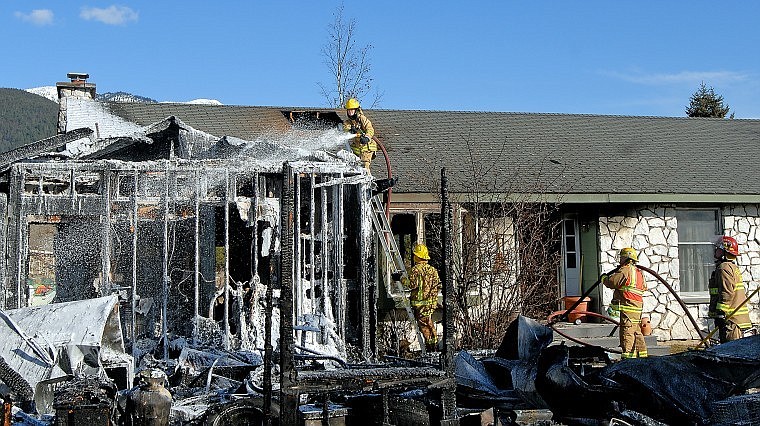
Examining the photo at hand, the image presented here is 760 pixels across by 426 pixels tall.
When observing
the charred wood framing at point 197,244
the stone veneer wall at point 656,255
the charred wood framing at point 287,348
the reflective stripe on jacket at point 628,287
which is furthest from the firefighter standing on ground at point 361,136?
the charred wood framing at point 287,348

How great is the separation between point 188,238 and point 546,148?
861cm

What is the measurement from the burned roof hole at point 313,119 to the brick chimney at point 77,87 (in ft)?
13.4

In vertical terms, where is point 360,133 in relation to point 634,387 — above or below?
above

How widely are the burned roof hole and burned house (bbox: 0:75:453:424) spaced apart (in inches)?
240

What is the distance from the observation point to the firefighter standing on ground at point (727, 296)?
31.6 feet

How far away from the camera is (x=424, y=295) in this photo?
37.4 feet

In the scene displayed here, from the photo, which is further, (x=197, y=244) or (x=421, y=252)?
(x=421, y=252)

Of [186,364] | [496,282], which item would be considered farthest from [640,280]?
[186,364]

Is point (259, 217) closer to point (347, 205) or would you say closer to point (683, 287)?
point (347, 205)

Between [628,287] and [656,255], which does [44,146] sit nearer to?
[628,287]

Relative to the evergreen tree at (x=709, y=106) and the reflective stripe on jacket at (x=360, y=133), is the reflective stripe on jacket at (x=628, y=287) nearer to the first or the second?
the reflective stripe on jacket at (x=360, y=133)

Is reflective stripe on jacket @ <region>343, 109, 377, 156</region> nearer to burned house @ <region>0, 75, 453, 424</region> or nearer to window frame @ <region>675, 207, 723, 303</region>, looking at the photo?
burned house @ <region>0, 75, 453, 424</region>

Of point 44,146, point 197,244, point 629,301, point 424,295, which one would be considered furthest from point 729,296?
point 44,146

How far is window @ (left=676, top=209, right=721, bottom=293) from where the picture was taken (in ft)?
51.3
